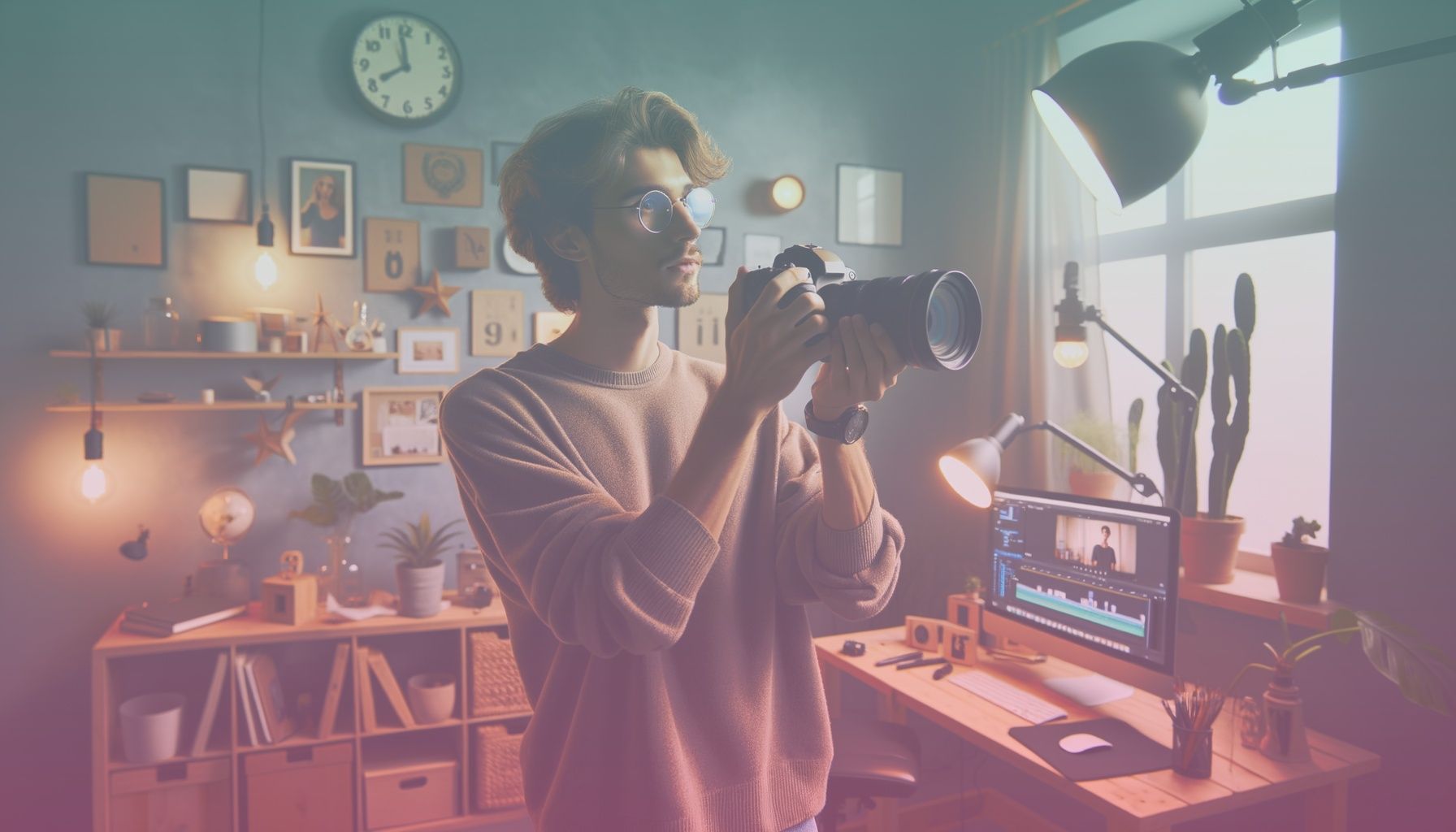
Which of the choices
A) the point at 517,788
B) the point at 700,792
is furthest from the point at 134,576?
the point at 700,792

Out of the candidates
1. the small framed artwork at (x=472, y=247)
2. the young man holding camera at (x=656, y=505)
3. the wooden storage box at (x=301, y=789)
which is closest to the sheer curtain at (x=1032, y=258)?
the small framed artwork at (x=472, y=247)

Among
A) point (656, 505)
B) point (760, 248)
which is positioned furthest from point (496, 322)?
point (656, 505)

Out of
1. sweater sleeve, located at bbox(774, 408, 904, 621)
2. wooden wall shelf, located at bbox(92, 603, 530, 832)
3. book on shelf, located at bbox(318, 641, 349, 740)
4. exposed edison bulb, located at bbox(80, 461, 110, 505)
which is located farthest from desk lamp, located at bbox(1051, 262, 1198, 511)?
exposed edison bulb, located at bbox(80, 461, 110, 505)

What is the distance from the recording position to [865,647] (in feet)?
Result: 7.48

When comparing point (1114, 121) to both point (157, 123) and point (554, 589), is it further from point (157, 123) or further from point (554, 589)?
point (157, 123)

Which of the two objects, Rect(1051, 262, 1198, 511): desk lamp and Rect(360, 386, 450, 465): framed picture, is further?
Rect(360, 386, 450, 465): framed picture

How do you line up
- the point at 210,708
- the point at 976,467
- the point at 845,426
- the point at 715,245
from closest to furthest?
the point at 845,426 < the point at 976,467 < the point at 210,708 < the point at 715,245

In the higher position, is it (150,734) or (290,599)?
(290,599)

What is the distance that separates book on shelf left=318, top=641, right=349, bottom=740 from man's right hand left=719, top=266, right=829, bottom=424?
1971 mm

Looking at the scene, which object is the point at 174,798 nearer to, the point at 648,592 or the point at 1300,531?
the point at 648,592

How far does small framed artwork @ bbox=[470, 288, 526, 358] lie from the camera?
278 cm

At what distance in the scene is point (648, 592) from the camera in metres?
0.77

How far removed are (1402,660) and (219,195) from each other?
115 inches

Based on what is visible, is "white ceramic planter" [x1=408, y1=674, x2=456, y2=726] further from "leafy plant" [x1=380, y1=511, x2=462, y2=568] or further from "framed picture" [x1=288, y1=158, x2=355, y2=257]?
"framed picture" [x1=288, y1=158, x2=355, y2=257]
